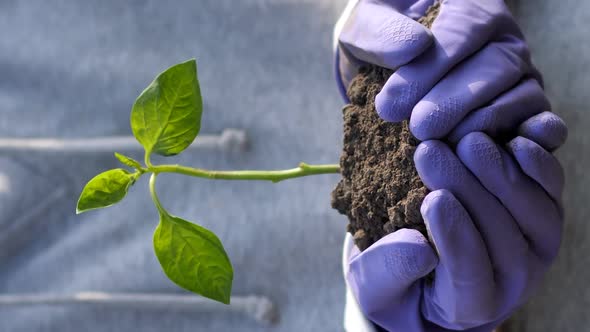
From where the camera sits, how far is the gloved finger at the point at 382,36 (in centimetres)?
41

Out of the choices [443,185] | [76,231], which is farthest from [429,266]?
[76,231]

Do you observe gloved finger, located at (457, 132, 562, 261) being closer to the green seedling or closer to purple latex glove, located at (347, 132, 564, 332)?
purple latex glove, located at (347, 132, 564, 332)

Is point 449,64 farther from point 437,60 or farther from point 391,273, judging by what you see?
point 391,273

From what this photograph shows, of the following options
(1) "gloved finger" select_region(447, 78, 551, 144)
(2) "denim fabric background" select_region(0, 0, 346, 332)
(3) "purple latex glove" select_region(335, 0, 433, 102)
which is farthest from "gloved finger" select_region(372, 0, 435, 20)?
(2) "denim fabric background" select_region(0, 0, 346, 332)

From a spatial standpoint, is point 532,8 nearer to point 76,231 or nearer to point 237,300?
point 237,300

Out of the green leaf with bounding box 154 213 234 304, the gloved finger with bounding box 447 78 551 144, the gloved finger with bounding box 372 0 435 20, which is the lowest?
the green leaf with bounding box 154 213 234 304

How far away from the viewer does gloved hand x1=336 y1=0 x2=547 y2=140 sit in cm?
40

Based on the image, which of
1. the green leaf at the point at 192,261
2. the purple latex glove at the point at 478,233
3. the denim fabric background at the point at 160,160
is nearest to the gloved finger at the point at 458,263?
the purple latex glove at the point at 478,233

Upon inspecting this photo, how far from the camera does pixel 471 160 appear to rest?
385 mm

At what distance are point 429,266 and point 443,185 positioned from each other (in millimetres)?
57

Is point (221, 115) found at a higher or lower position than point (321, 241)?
higher

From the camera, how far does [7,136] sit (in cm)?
75

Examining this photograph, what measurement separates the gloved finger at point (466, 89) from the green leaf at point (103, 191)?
212 mm

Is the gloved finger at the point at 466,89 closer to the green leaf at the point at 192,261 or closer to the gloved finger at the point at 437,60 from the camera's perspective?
the gloved finger at the point at 437,60
